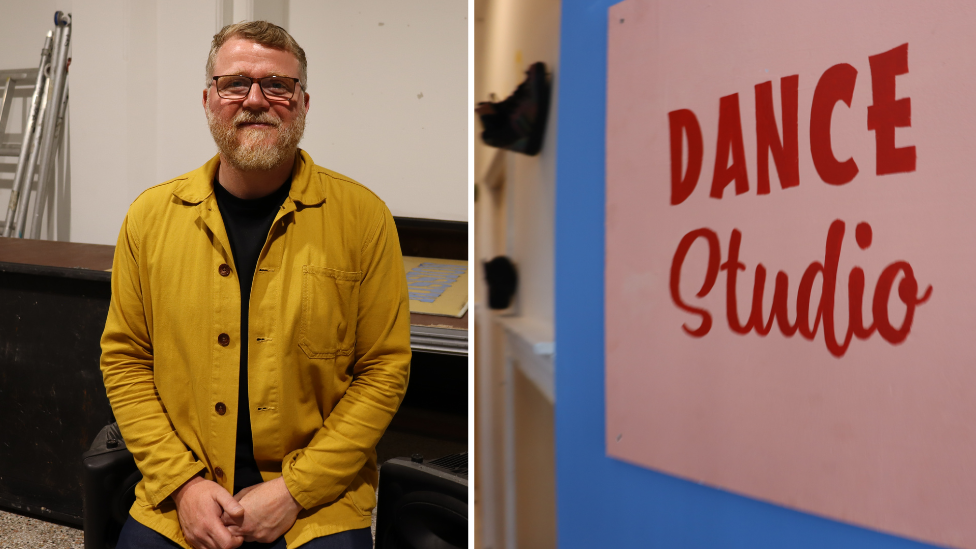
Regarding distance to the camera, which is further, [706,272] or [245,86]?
[245,86]

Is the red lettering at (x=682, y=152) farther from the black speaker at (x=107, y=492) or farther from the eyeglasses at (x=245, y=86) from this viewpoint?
the black speaker at (x=107, y=492)

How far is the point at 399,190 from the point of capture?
2467mm

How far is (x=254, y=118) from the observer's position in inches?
43.3

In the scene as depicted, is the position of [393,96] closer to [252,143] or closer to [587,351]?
[252,143]

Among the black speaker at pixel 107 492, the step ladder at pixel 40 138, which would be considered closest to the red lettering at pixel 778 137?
the black speaker at pixel 107 492

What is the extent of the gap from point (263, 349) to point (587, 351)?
0.96 m

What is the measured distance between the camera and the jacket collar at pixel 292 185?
3.52ft

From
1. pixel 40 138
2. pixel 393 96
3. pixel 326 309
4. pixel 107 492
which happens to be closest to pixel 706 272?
pixel 326 309

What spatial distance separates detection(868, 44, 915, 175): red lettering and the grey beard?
42.4 inches

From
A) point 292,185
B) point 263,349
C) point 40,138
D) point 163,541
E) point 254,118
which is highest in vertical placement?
point 40,138

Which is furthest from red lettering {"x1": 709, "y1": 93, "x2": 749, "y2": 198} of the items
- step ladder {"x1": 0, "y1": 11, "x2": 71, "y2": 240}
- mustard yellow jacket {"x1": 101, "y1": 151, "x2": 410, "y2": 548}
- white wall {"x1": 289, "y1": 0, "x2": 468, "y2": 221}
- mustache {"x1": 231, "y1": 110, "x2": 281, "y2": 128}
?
step ladder {"x1": 0, "y1": 11, "x2": 71, "y2": 240}

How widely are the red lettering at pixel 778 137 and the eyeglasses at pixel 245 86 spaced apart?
1.12m

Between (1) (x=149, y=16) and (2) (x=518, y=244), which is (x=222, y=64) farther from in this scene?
(1) (x=149, y=16)

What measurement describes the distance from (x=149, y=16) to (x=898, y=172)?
2897mm
